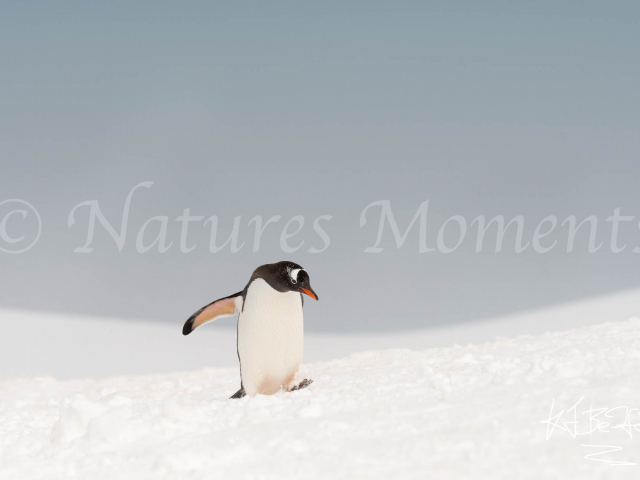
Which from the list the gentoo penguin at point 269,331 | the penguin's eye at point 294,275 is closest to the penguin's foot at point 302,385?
the gentoo penguin at point 269,331

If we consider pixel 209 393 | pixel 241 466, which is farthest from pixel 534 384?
pixel 209 393

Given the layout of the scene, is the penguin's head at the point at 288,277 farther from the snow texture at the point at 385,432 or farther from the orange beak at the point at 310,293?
the snow texture at the point at 385,432

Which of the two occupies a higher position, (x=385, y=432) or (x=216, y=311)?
(x=216, y=311)

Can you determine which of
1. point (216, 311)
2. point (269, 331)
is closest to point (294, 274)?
point (269, 331)

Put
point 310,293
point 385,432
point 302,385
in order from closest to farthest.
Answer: point 385,432, point 310,293, point 302,385

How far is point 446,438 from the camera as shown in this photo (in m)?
1.43

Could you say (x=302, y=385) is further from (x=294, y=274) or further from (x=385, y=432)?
(x=385, y=432)

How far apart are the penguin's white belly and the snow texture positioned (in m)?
0.38

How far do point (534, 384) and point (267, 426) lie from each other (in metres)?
0.92

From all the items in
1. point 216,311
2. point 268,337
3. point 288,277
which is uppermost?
point 288,277

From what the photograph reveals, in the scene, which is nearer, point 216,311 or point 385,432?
point 385,432

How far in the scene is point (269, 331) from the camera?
97.4 inches

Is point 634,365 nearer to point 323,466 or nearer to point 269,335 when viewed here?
point 323,466

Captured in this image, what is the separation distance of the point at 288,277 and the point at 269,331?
0.94ft
